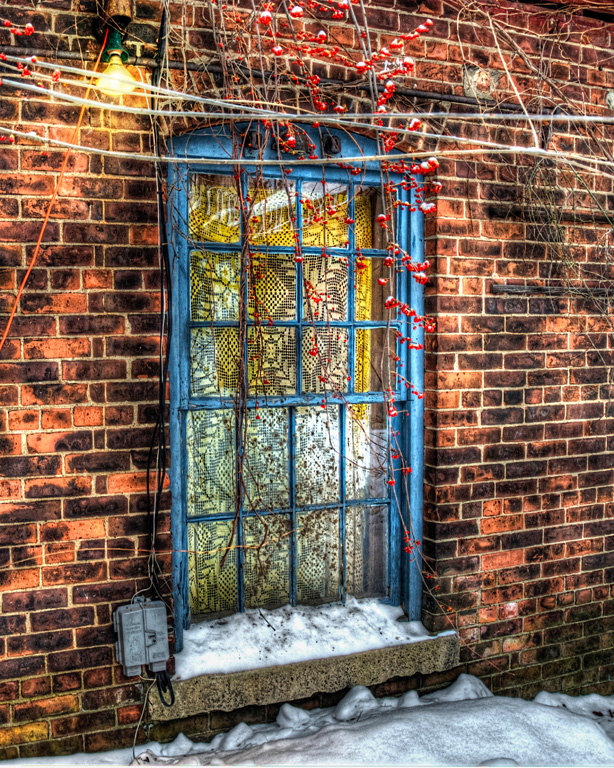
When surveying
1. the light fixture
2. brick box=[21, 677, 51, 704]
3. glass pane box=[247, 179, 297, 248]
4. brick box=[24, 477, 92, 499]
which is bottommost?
brick box=[21, 677, 51, 704]

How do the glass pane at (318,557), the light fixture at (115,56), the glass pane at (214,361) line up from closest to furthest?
1. the light fixture at (115,56)
2. the glass pane at (214,361)
3. the glass pane at (318,557)

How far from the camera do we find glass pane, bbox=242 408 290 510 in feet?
9.25

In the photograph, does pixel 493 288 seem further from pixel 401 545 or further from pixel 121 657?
pixel 121 657

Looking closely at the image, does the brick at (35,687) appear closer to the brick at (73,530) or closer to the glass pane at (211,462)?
the brick at (73,530)

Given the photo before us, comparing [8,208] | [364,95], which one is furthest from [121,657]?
[364,95]

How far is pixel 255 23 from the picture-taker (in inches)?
99.0

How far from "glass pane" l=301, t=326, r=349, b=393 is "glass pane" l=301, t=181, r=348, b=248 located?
0.41 meters

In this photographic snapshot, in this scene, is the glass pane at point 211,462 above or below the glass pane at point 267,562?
above

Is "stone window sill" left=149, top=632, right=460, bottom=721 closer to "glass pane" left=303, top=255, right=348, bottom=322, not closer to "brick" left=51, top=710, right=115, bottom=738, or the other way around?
"brick" left=51, top=710, right=115, bottom=738

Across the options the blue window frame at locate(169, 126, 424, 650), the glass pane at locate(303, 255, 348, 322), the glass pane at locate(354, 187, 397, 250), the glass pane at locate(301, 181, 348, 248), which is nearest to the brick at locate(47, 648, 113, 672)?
the blue window frame at locate(169, 126, 424, 650)

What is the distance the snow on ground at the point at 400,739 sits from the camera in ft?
7.76

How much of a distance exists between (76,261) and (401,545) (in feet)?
6.43

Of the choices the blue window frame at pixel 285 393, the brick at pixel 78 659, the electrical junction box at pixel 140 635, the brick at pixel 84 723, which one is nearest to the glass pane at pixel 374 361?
the blue window frame at pixel 285 393

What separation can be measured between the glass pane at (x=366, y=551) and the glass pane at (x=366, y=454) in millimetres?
91
